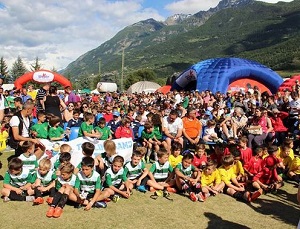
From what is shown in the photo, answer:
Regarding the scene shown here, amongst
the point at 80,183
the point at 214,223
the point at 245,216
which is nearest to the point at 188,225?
the point at 214,223

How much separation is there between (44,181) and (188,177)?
2.74m

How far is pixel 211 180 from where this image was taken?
257 inches

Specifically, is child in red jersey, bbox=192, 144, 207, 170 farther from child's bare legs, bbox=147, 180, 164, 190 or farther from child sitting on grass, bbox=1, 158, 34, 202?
child sitting on grass, bbox=1, 158, 34, 202

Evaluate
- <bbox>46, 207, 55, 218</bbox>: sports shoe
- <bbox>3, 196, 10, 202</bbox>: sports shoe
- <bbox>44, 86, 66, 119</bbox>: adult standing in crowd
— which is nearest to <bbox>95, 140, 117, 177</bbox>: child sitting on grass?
<bbox>46, 207, 55, 218</bbox>: sports shoe

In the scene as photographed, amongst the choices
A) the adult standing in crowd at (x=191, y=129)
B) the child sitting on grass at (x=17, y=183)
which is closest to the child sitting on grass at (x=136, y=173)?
the child sitting on grass at (x=17, y=183)

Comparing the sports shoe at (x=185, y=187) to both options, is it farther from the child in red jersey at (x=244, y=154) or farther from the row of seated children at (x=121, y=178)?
the child in red jersey at (x=244, y=154)

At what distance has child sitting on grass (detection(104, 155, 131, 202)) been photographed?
598 centimetres

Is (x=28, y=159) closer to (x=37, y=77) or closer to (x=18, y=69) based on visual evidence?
(x=37, y=77)

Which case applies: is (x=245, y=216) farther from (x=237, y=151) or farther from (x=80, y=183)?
(x=80, y=183)

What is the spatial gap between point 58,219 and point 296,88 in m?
8.52

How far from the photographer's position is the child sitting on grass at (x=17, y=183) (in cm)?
569

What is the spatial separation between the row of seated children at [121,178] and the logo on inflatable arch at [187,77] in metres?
14.5

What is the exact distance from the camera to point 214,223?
5.16m

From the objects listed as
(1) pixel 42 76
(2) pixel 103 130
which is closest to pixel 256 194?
(2) pixel 103 130
